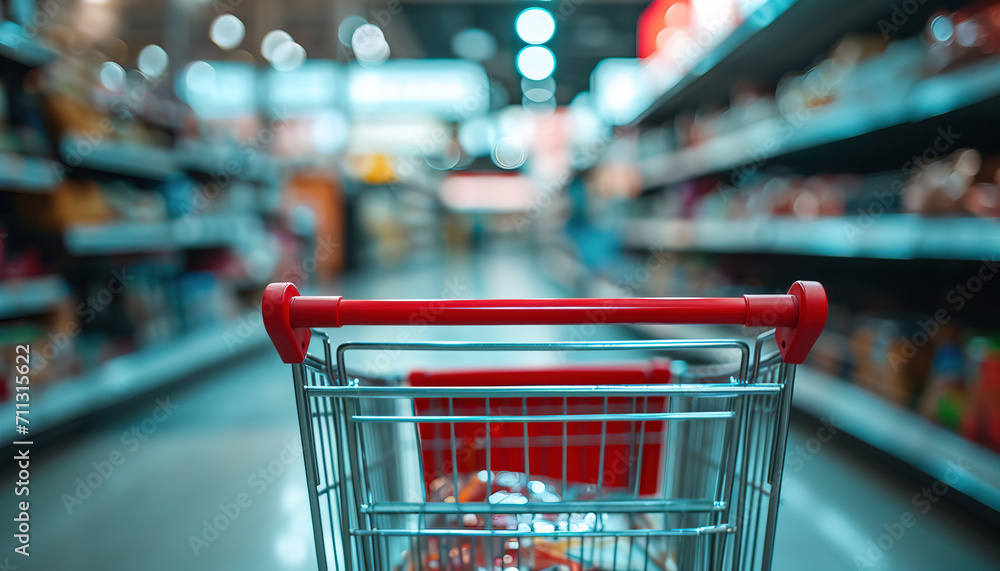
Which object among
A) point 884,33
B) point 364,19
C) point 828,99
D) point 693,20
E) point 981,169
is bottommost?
point 981,169

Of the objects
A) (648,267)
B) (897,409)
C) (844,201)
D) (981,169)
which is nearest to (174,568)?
(897,409)

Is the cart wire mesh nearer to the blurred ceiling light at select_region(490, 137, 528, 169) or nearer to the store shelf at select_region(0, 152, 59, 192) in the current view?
the store shelf at select_region(0, 152, 59, 192)

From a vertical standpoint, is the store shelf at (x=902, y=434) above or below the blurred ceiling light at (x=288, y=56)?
below

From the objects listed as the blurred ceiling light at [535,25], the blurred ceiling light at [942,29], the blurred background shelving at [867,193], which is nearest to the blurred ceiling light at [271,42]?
the blurred ceiling light at [535,25]

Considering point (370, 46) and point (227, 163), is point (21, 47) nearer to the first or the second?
point (227, 163)

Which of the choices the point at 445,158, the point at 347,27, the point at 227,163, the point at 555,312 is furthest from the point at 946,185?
the point at 445,158

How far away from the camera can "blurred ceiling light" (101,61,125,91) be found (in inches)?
110

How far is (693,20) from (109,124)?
3171 mm

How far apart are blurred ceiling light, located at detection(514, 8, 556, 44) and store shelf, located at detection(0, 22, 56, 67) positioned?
9577 mm

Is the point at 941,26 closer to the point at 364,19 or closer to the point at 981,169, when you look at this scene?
the point at 981,169

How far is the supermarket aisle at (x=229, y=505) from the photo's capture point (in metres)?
1.43

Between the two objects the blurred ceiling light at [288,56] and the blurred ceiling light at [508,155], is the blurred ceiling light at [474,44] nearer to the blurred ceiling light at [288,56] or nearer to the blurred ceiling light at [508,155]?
the blurred ceiling light at [288,56]

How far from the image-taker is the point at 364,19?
8.46 m

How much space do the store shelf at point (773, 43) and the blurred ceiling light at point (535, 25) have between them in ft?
25.6
